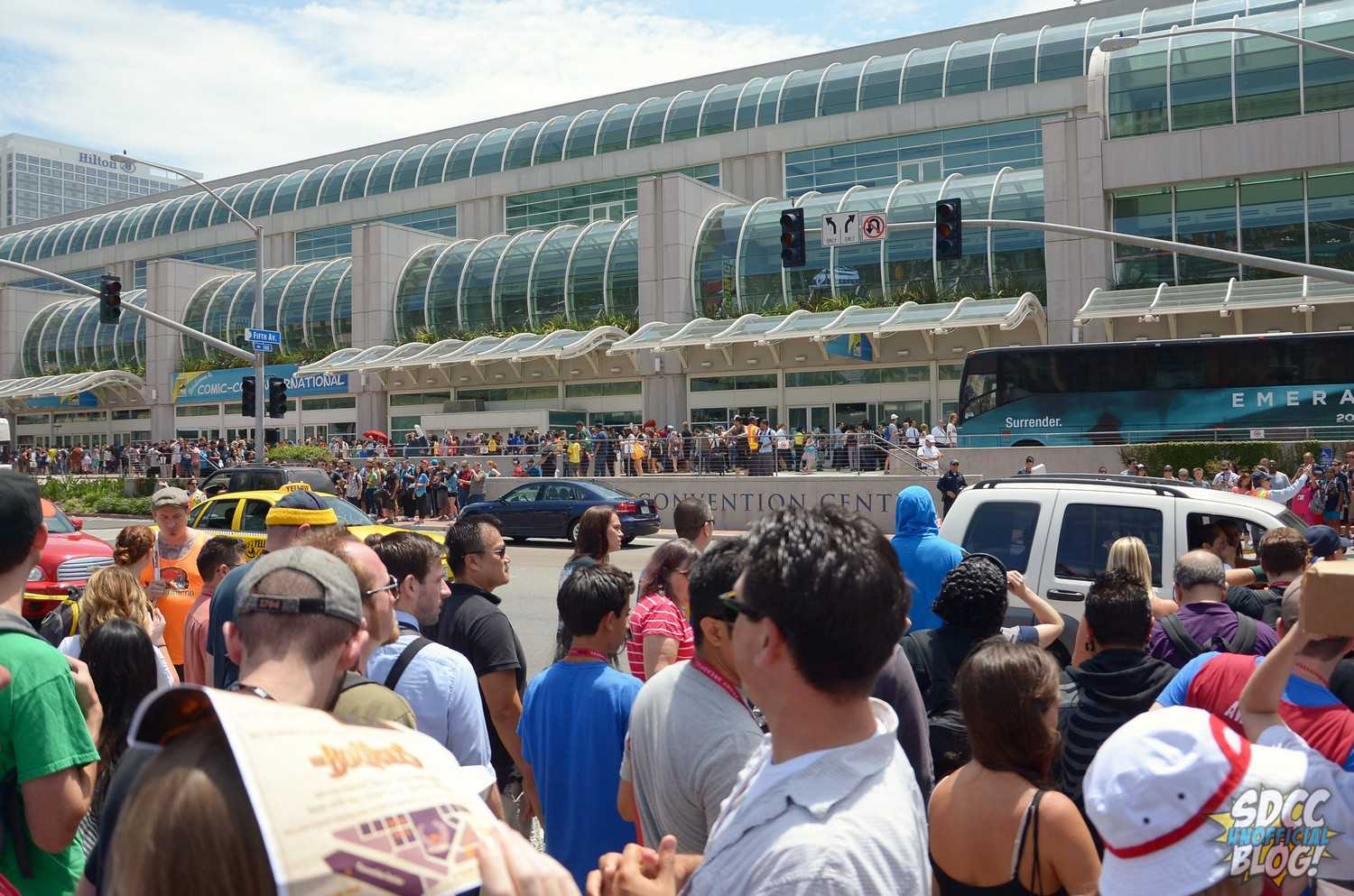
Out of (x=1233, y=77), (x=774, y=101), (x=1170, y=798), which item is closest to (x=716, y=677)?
(x=1170, y=798)

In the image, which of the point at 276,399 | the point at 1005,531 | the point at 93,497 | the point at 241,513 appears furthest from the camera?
the point at 93,497

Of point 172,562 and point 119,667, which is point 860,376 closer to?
point 172,562

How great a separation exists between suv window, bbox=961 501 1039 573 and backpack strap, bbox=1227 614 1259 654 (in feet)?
8.68

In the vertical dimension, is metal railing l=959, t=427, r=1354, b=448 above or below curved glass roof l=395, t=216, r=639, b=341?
below

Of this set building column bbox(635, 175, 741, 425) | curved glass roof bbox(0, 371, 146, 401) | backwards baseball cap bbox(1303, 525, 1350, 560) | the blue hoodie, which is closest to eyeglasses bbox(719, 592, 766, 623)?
the blue hoodie

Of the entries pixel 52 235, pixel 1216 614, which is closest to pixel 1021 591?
pixel 1216 614

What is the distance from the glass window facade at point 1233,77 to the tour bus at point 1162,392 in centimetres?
923

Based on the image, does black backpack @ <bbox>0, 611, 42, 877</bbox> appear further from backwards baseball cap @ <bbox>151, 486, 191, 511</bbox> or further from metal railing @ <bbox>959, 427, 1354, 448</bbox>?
metal railing @ <bbox>959, 427, 1354, 448</bbox>

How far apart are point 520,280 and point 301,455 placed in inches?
497

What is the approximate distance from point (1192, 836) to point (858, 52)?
5776 cm

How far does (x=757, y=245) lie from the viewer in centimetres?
4097

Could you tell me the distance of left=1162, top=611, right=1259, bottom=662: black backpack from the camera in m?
4.71

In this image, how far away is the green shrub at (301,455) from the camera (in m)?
38.1

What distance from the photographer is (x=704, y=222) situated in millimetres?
42719
